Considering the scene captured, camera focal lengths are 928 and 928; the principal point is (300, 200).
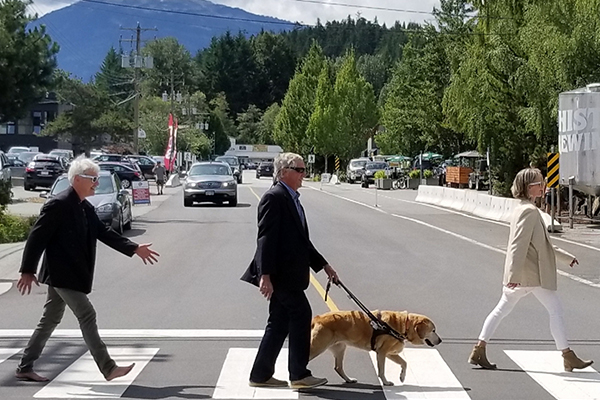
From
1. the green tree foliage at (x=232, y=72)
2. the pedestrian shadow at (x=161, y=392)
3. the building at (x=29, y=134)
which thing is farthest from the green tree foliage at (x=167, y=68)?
the pedestrian shadow at (x=161, y=392)

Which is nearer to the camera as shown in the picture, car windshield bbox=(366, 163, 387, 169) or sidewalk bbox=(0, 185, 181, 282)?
sidewalk bbox=(0, 185, 181, 282)

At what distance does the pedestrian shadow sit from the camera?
7285 millimetres

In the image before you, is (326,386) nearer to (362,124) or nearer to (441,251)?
(441,251)

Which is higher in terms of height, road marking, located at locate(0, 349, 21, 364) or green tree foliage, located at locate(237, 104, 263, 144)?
green tree foliage, located at locate(237, 104, 263, 144)

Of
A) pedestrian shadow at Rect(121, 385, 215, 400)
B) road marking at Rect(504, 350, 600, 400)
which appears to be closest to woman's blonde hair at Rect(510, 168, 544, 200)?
road marking at Rect(504, 350, 600, 400)

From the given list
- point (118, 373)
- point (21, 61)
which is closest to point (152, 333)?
point (118, 373)

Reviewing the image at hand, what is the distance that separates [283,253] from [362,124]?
77.3m

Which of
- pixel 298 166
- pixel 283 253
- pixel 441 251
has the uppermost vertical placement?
pixel 298 166

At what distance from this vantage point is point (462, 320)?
10.9 meters

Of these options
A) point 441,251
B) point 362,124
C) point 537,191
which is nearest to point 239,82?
point 362,124

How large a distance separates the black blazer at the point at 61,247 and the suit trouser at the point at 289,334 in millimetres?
Answer: 1527

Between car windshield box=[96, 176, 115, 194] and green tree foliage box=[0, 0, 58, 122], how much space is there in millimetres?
19184

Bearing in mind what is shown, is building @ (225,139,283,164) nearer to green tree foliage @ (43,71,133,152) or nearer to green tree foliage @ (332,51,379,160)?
green tree foliage @ (332,51,379,160)

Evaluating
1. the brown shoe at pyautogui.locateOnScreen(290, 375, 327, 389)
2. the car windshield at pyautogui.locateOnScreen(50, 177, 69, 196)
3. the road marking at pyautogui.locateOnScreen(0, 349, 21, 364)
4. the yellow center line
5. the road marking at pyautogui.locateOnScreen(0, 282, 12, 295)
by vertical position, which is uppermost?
the car windshield at pyautogui.locateOnScreen(50, 177, 69, 196)
